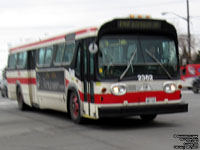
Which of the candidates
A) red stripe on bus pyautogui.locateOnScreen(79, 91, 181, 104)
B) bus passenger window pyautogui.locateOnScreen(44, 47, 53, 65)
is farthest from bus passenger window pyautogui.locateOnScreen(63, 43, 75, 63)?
red stripe on bus pyautogui.locateOnScreen(79, 91, 181, 104)

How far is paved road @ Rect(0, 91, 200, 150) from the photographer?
905cm

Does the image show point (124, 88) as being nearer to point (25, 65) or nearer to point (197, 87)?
point (25, 65)

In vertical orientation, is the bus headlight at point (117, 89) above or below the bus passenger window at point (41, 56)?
below

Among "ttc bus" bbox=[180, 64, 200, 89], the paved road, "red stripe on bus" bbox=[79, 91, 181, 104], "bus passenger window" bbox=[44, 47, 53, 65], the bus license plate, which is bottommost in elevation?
"ttc bus" bbox=[180, 64, 200, 89]

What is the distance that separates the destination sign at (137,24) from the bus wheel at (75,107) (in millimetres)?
2408

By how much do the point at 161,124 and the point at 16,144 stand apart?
14.6 ft

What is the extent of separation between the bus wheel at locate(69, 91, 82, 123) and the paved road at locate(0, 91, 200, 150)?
0.21m

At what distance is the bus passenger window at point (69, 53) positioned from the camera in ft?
42.1

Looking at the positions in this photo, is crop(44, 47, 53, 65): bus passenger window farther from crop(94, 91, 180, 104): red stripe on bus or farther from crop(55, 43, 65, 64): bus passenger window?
crop(94, 91, 180, 104): red stripe on bus

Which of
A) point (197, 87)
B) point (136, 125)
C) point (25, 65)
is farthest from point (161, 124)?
point (197, 87)

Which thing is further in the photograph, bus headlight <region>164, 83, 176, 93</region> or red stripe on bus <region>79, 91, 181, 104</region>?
bus headlight <region>164, 83, 176, 93</region>

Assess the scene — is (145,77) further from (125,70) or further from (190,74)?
(190,74)

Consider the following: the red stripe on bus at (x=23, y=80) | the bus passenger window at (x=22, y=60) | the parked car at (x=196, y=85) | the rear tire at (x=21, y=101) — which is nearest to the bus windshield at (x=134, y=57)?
the red stripe on bus at (x=23, y=80)

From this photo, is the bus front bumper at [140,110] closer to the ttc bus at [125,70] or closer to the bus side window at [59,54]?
the ttc bus at [125,70]
